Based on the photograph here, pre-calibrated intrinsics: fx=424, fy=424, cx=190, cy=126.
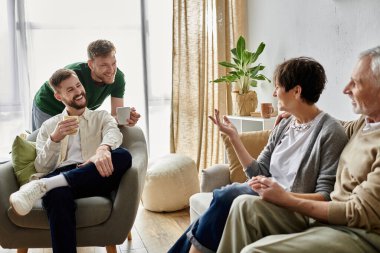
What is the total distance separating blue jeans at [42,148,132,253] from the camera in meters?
2.01

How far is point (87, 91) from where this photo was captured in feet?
8.87

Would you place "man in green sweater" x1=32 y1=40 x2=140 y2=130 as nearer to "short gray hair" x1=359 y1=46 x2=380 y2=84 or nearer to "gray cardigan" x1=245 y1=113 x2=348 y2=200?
"gray cardigan" x1=245 y1=113 x2=348 y2=200

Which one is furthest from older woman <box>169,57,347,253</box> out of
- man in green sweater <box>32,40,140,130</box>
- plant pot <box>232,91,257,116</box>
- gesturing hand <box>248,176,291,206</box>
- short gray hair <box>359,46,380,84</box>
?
plant pot <box>232,91,257,116</box>

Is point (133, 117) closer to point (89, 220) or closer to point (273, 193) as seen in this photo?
point (89, 220)

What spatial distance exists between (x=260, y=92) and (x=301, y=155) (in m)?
2.02

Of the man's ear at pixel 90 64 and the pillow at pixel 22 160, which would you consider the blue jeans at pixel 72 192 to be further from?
the man's ear at pixel 90 64

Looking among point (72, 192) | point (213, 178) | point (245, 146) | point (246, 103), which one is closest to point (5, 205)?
point (72, 192)

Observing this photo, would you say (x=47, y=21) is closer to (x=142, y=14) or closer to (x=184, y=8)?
(x=142, y=14)

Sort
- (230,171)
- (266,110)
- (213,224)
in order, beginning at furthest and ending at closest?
(266,110) < (230,171) < (213,224)

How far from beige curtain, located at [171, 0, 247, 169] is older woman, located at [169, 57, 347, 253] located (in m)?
2.13

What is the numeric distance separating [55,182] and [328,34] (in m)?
1.81

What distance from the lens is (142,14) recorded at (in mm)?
4137

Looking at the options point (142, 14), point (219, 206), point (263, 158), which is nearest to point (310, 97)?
point (263, 158)

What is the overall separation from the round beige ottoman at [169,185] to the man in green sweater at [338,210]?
5.81ft
